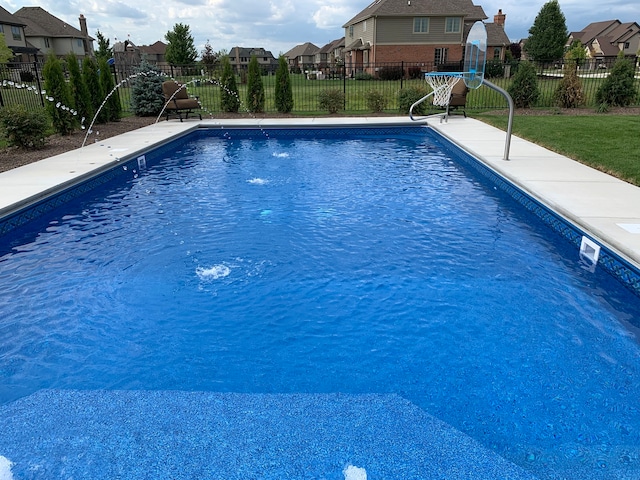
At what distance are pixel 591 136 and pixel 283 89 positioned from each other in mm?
9588

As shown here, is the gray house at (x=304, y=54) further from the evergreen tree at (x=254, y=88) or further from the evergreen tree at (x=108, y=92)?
the evergreen tree at (x=108, y=92)

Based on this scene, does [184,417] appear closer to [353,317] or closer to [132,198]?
[353,317]

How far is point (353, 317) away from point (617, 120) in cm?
1237

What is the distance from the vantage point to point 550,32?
4909cm

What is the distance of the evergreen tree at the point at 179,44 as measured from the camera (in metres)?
55.2

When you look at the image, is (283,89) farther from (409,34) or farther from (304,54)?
(304,54)

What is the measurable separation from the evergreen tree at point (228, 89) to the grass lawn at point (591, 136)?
8241mm

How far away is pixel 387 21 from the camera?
120 feet

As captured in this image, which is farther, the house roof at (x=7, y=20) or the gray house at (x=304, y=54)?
the gray house at (x=304, y=54)

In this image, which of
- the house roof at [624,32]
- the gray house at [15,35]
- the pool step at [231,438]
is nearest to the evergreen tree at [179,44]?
the gray house at [15,35]

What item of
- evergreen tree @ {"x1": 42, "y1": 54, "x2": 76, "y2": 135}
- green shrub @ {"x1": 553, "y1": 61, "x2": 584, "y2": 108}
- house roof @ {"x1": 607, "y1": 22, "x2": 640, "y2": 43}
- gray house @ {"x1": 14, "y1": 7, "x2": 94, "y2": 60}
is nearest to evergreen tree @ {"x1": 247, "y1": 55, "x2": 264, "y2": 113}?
evergreen tree @ {"x1": 42, "y1": 54, "x2": 76, "y2": 135}

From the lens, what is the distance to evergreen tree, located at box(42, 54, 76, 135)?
11.1 metres

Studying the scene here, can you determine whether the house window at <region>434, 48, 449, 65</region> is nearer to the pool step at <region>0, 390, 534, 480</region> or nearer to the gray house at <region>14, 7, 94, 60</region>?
the pool step at <region>0, 390, 534, 480</region>

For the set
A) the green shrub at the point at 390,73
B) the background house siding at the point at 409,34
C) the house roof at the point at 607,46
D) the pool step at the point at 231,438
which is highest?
the house roof at the point at 607,46
